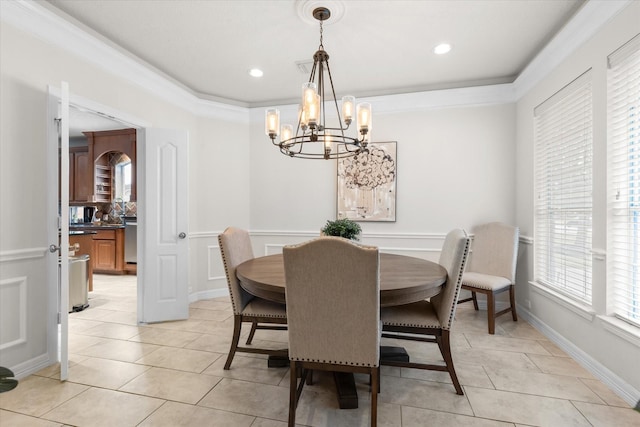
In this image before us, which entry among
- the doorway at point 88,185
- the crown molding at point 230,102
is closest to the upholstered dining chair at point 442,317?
the crown molding at point 230,102

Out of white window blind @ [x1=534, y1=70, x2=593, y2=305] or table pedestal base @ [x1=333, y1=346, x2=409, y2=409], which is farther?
white window blind @ [x1=534, y1=70, x2=593, y2=305]

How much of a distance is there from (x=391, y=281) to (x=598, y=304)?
1566 mm

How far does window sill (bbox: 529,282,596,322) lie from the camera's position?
7.56 ft

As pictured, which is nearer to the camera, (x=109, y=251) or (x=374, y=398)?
(x=374, y=398)

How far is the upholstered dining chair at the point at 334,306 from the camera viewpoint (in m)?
1.52

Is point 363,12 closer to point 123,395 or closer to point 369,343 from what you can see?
point 369,343

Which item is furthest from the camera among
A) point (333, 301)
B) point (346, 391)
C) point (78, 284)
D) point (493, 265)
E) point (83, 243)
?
point (83, 243)

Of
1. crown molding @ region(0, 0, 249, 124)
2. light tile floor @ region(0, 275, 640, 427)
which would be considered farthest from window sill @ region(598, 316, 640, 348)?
crown molding @ region(0, 0, 249, 124)

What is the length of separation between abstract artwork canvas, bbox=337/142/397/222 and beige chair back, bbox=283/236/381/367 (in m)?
2.55

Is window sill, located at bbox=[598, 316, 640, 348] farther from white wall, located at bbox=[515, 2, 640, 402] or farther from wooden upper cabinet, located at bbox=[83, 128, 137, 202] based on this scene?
wooden upper cabinet, located at bbox=[83, 128, 137, 202]

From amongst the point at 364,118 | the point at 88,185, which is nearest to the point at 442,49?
the point at 364,118

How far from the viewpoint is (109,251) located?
5828 mm

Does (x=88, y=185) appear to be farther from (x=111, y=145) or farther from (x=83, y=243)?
(x=83, y=243)

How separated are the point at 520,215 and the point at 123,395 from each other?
12.9 ft
